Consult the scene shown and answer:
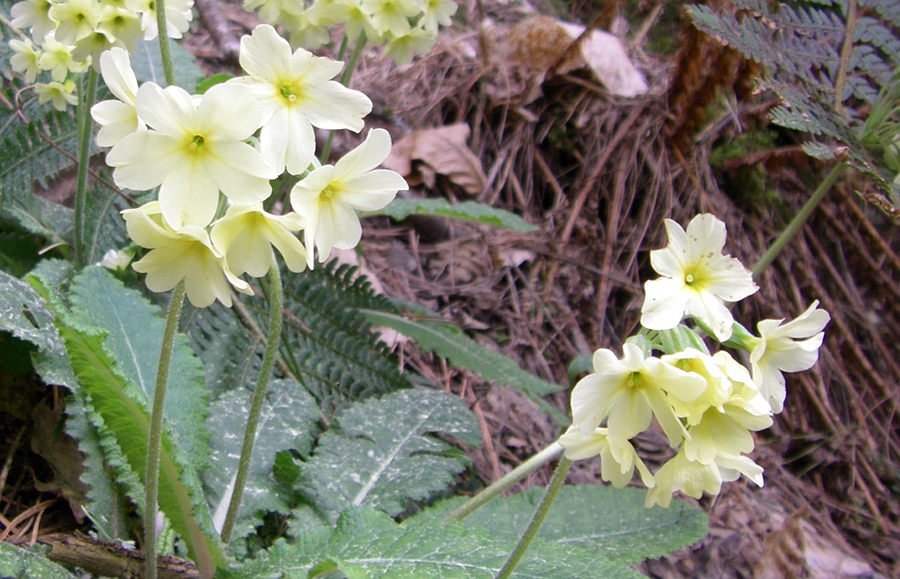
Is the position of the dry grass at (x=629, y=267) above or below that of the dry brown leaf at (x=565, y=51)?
below

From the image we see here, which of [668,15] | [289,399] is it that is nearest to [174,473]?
[289,399]

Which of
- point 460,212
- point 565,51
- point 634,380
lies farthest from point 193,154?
point 565,51

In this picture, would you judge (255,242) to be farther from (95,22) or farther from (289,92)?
(95,22)

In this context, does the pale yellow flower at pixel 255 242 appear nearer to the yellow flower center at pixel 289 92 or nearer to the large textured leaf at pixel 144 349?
the yellow flower center at pixel 289 92

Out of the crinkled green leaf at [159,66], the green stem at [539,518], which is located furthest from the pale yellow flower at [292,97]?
the crinkled green leaf at [159,66]

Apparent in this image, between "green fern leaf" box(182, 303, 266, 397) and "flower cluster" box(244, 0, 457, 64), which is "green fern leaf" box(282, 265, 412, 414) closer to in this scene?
"green fern leaf" box(182, 303, 266, 397)
